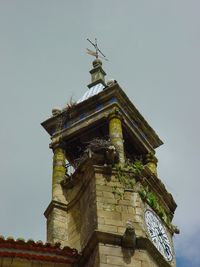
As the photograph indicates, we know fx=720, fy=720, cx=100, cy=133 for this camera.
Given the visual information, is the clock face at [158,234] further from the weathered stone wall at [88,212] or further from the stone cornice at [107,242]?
the weathered stone wall at [88,212]

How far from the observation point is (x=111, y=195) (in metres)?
14.2

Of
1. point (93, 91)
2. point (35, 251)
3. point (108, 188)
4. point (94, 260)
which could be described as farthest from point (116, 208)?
point (93, 91)

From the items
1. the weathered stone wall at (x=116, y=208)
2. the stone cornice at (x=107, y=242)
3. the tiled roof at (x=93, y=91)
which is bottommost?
the stone cornice at (x=107, y=242)

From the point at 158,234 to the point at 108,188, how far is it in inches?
61.3

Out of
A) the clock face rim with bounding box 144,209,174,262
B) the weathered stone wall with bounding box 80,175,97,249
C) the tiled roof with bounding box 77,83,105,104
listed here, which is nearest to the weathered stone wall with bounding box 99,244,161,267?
the weathered stone wall with bounding box 80,175,97,249

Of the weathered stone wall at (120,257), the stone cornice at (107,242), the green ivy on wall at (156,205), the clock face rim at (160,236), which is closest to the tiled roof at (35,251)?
the stone cornice at (107,242)

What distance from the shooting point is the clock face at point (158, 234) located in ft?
47.6

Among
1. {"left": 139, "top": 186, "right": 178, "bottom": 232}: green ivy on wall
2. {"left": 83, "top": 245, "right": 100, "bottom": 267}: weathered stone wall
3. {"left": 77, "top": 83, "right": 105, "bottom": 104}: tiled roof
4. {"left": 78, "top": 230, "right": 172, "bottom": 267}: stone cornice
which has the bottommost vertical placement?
{"left": 83, "top": 245, "right": 100, "bottom": 267}: weathered stone wall

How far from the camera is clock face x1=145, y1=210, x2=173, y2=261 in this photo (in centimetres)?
1452

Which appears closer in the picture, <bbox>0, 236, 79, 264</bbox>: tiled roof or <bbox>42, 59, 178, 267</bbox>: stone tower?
<bbox>0, 236, 79, 264</bbox>: tiled roof

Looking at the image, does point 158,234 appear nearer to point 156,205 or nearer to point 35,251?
point 156,205

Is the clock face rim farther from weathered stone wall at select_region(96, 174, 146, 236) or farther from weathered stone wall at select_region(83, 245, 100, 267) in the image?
weathered stone wall at select_region(83, 245, 100, 267)

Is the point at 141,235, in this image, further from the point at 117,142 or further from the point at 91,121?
the point at 91,121

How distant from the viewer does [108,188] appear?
14375 millimetres
